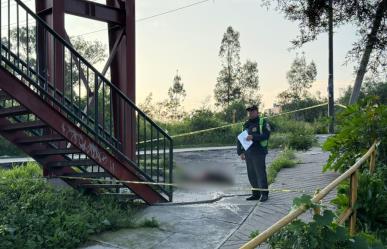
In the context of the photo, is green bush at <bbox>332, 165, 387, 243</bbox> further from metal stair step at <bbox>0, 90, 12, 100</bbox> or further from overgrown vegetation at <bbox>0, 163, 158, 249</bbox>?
metal stair step at <bbox>0, 90, 12, 100</bbox>

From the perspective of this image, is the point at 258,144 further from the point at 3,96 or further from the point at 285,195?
the point at 3,96

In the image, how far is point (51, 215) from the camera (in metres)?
7.12

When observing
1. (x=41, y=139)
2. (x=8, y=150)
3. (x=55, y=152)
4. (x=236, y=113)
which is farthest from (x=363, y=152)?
(x=236, y=113)

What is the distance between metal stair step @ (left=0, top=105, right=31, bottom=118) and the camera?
6996 mm

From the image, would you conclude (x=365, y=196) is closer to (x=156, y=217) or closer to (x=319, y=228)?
(x=319, y=228)

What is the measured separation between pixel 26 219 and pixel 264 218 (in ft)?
10.9

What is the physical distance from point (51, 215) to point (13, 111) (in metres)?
→ 1.55

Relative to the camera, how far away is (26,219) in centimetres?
674

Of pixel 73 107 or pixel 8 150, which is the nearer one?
pixel 73 107

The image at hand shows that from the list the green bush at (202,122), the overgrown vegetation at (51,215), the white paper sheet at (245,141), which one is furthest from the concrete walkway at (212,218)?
the green bush at (202,122)

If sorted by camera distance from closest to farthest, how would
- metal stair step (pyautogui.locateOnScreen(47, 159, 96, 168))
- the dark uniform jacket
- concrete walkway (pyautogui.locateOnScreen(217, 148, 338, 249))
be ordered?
1. concrete walkway (pyautogui.locateOnScreen(217, 148, 338, 249))
2. metal stair step (pyautogui.locateOnScreen(47, 159, 96, 168))
3. the dark uniform jacket

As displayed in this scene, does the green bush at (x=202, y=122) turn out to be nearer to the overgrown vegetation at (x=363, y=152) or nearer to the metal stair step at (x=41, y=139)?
the overgrown vegetation at (x=363, y=152)

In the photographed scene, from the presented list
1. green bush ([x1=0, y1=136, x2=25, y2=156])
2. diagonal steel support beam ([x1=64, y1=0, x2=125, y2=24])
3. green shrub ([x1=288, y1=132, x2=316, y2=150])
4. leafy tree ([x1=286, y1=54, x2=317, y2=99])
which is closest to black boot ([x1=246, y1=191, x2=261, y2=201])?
diagonal steel support beam ([x1=64, y1=0, x2=125, y2=24])

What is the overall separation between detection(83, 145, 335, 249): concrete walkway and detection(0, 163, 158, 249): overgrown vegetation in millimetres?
209
